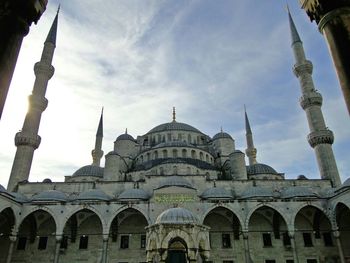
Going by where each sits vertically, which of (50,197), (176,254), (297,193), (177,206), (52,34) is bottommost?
(176,254)

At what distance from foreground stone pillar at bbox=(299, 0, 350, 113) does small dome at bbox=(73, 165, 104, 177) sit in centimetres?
2817

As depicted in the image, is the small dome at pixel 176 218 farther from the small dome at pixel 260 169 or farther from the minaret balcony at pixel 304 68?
the minaret balcony at pixel 304 68

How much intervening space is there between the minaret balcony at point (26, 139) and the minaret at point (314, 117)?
23688 mm

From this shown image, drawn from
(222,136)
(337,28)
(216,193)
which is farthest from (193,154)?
(337,28)

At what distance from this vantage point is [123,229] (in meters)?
22.9

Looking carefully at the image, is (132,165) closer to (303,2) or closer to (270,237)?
(270,237)

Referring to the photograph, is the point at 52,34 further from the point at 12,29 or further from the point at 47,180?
the point at 12,29

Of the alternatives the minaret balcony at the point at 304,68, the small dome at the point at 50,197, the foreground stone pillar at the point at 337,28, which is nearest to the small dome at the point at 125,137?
the small dome at the point at 50,197

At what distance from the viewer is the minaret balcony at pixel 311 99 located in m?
26.7

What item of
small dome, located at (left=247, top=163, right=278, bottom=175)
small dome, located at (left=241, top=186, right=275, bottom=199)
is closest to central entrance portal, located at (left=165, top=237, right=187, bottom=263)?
small dome, located at (left=241, top=186, right=275, bottom=199)

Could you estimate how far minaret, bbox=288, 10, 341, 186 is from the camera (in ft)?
82.9

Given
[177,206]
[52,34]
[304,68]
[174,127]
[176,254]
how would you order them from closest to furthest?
1. [176,254]
2. [177,206]
3. [304,68]
4. [52,34]
5. [174,127]

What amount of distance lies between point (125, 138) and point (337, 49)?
3206cm

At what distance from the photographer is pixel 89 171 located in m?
29.8
